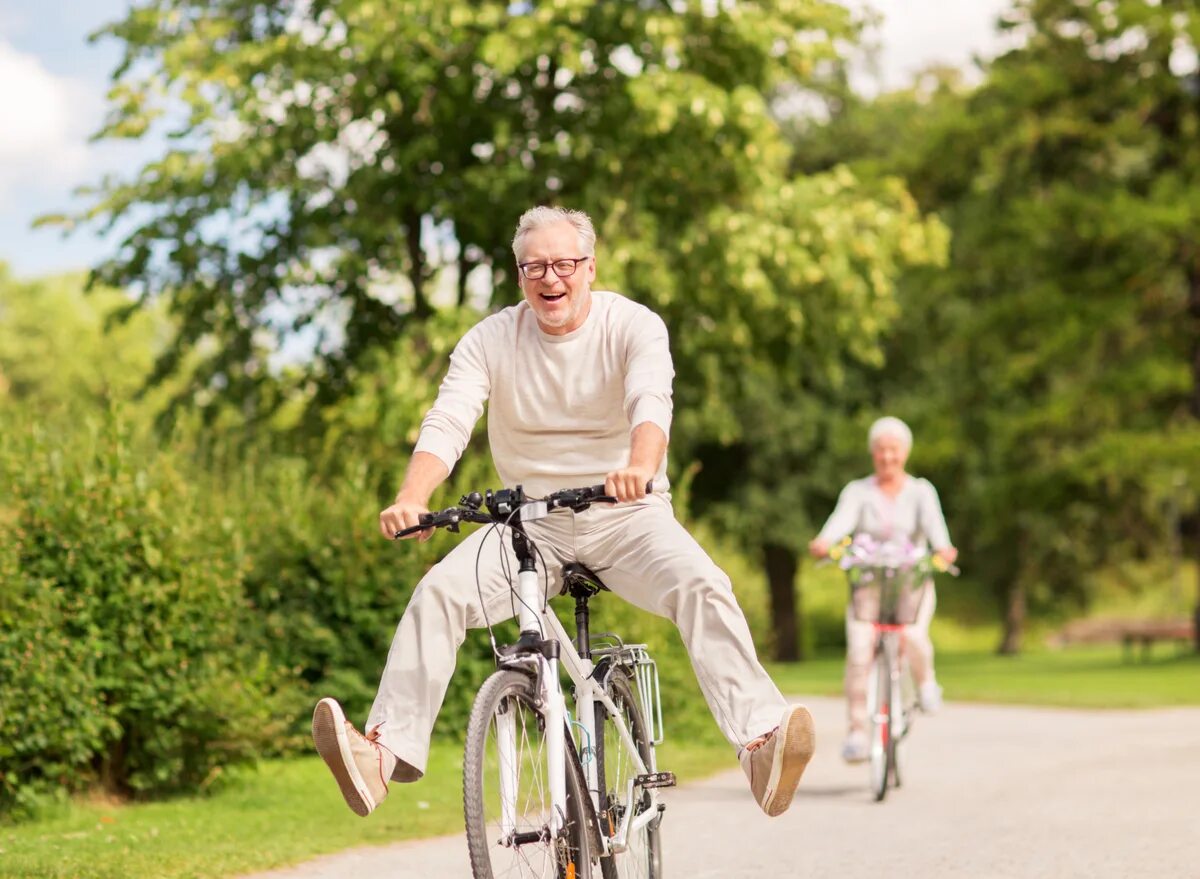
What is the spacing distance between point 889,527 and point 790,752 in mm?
5472

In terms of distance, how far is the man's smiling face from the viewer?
5227mm

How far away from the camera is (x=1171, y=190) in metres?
28.4

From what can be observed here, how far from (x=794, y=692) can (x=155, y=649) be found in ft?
48.8

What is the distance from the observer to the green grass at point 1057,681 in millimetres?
19688

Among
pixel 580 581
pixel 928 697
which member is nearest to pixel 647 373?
pixel 580 581

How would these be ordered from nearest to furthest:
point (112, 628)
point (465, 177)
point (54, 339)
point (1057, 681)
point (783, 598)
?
point (112, 628) < point (465, 177) < point (1057, 681) < point (783, 598) < point (54, 339)

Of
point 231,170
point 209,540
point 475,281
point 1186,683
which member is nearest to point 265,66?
point 231,170

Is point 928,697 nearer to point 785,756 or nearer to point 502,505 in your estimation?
point 785,756

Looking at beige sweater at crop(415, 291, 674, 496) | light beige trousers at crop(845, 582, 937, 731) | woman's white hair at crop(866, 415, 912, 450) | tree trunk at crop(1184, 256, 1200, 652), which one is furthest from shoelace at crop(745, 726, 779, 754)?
tree trunk at crop(1184, 256, 1200, 652)

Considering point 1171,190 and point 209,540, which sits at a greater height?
point 1171,190

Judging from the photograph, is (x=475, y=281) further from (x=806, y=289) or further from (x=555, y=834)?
(x=555, y=834)

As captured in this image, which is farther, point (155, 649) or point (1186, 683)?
point (1186, 683)

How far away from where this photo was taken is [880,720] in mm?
9805

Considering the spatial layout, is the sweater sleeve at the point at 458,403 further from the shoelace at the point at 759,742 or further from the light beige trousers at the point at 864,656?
the light beige trousers at the point at 864,656
